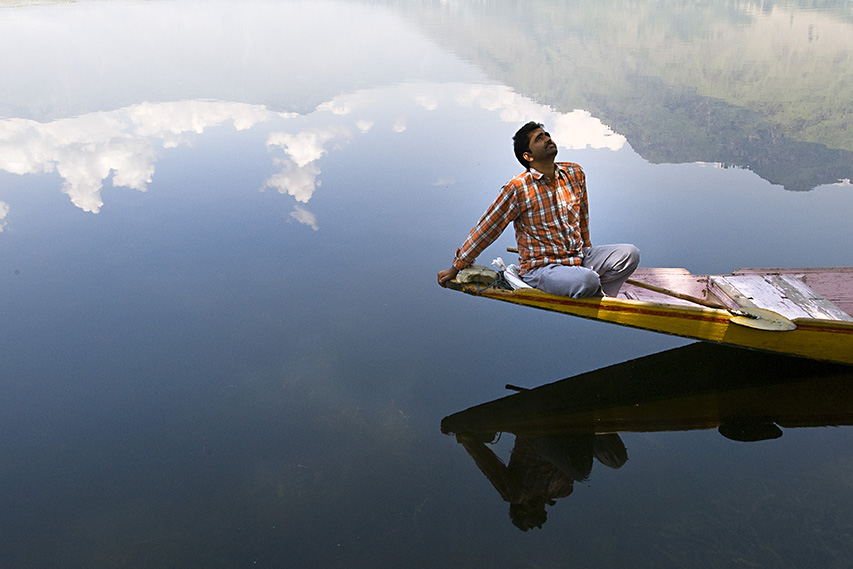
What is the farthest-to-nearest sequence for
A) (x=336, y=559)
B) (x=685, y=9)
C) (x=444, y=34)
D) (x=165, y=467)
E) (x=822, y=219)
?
(x=685, y=9) < (x=444, y=34) < (x=822, y=219) < (x=165, y=467) < (x=336, y=559)

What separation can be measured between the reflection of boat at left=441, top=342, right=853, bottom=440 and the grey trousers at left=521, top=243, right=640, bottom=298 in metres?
0.67

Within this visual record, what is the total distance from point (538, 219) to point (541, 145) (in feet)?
1.58

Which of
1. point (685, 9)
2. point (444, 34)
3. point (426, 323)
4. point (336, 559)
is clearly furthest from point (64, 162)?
point (685, 9)

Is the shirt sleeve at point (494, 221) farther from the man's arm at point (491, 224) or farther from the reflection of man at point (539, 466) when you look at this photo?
the reflection of man at point (539, 466)

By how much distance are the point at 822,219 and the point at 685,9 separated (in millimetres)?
40902

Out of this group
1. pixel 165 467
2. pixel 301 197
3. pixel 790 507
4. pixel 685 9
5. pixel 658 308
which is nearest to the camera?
pixel 790 507

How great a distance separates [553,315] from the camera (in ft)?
18.0

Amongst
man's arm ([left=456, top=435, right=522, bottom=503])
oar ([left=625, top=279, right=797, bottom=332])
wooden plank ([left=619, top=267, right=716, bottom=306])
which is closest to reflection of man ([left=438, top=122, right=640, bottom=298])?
wooden plank ([left=619, top=267, right=716, bottom=306])

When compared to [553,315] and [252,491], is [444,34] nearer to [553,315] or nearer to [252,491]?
[553,315]

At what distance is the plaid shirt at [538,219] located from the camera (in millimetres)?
4211

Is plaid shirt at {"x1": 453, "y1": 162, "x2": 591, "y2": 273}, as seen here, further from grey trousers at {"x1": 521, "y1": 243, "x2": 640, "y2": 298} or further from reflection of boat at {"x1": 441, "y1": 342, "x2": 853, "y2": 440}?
reflection of boat at {"x1": 441, "y1": 342, "x2": 853, "y2": 440}

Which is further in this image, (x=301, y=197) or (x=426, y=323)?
(x=301, y=197)

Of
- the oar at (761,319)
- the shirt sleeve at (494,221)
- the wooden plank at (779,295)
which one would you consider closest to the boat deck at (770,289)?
the wooden plank at (779,295)

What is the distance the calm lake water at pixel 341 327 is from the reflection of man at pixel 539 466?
9 cm
